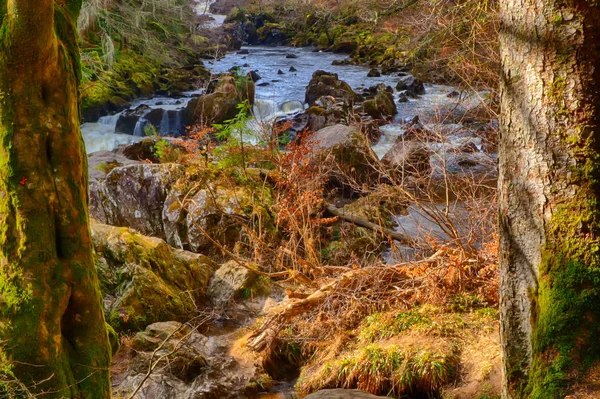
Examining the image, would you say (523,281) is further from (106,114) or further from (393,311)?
(106,114)

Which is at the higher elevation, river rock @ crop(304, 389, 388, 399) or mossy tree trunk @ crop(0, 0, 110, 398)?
mossy tree trunk @ crop(0, 0, 110, 398)

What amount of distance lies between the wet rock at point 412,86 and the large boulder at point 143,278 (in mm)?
13860

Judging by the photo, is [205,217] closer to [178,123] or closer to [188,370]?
[188,370]

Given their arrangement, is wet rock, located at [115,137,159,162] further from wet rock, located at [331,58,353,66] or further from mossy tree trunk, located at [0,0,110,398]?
wet rock, located at [331,58,353,66]

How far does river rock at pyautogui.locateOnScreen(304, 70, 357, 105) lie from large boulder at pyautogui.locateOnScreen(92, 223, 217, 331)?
1148 centimetres

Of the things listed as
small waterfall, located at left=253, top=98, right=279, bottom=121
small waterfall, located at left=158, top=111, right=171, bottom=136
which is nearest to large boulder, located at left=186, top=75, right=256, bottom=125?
small waterfall, located at left=158, top=111, right=171, bottom=136

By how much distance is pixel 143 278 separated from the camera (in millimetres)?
7645

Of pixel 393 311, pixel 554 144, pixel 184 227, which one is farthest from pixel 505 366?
pixel 184 227

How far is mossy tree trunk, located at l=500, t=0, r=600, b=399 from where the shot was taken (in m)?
2.67

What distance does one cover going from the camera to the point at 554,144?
279 centimetres

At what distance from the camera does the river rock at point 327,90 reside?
19.4m

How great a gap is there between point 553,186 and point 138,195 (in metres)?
9.28

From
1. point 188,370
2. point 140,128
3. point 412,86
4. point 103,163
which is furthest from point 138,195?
point 412,86

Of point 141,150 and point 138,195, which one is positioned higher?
point 138,195
